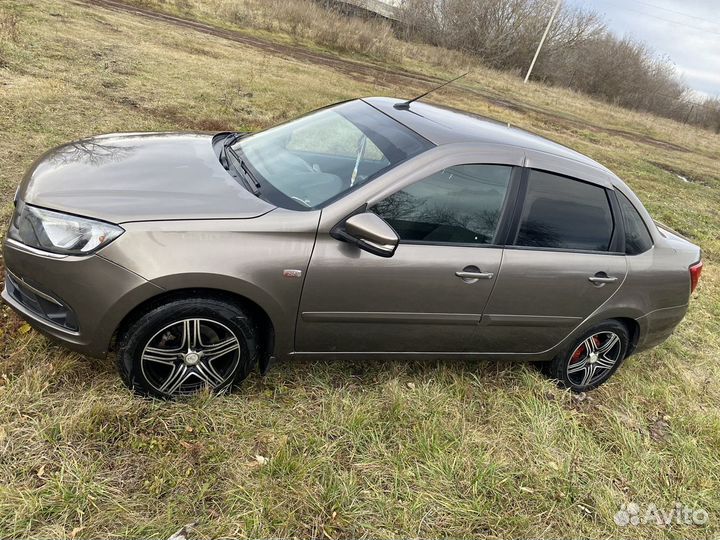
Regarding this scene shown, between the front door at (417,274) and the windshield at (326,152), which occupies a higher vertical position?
the windshield at (326,152)

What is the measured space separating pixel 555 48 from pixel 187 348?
4756 centimetres

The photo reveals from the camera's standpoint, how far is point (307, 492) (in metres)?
2.41

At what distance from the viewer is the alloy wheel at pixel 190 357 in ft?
8.23

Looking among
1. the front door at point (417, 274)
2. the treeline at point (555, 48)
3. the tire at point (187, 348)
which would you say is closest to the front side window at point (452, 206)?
the front door at point (417, 274)

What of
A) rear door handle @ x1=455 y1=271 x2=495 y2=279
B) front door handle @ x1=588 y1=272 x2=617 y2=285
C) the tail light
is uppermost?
the tail light

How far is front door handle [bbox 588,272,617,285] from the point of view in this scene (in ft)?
10.5

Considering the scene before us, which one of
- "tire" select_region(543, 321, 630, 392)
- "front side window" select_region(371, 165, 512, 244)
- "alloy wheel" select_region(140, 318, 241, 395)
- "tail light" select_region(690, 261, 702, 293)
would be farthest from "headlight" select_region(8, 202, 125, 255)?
"tail light" select_region(690, 261, 702, 293)

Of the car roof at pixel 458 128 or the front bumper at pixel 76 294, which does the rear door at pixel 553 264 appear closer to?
the car roof at pixel 458 128

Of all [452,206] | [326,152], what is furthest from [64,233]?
[452,206]

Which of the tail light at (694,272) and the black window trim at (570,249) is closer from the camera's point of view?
the black window trim at (570,249)

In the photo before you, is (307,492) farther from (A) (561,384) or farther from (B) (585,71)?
(B) (585,71)

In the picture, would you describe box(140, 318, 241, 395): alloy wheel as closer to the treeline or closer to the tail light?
the tail light

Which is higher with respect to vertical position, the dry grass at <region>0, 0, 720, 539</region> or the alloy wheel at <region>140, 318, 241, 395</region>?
the alloy wheel at <region>140, 318, 241, 395</region>

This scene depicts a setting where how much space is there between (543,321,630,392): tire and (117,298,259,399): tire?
2.18m
